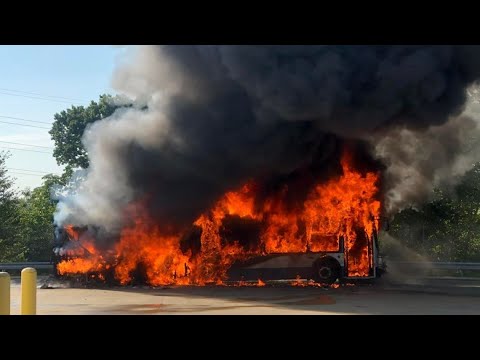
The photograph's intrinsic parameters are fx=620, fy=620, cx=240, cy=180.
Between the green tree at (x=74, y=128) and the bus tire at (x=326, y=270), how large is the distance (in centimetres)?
3802

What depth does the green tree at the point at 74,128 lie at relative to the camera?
2160 inches

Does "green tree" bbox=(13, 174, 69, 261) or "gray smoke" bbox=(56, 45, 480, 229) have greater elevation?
"gray smoke" bbox=(56, 45, 480, 229)

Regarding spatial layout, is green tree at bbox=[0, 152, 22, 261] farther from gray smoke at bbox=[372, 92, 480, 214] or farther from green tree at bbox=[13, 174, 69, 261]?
gray smoke at bbox=[372, 92, 480, 214]


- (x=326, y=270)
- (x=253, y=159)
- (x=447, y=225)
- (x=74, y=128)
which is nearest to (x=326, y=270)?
(x=326, y=270)

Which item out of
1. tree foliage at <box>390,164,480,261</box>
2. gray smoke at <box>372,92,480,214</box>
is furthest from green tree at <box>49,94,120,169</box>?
gray smoke at <box>372,92,480,214</box>

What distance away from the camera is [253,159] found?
20.3 meters

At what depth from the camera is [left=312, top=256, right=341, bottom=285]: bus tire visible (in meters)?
19.1

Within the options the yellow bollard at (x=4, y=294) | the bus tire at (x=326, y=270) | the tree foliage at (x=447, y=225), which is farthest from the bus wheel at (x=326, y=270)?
the yellow bollard at (x=4, y=294)

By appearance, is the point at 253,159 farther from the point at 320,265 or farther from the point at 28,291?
the point at 28,291

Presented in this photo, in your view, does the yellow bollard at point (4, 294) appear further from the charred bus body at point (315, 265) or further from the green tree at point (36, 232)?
the green tree at point (36, 232)

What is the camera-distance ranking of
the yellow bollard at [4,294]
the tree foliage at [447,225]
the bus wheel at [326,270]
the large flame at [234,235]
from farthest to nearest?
the tree foliage at [447,225] → the large flame at [234,235] → the bus wheel at [326,270] → the yellow bollard at [4,294]

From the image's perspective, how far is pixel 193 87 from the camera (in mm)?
21203
